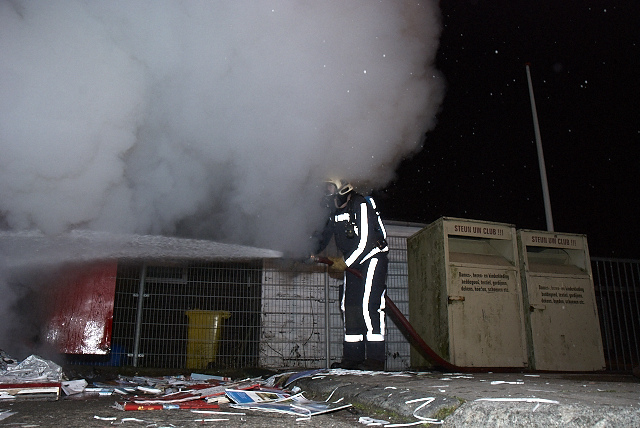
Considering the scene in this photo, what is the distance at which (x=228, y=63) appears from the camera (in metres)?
3.84

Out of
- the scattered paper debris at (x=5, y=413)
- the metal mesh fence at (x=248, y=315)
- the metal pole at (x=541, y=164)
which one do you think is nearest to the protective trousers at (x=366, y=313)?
the metal mesh fence at (x=248, y=315)

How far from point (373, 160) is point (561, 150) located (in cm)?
760

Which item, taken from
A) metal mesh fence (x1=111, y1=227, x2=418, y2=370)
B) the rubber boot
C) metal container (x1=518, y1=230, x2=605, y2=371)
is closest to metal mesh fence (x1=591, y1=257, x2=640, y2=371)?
metal container (x1=518, y1=230, x2=605, y2=371)

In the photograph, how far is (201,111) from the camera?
399 cm

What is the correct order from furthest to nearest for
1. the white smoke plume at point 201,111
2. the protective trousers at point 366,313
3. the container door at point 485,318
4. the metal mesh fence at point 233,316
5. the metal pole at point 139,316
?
the metal mesh fence at point 233,316 < the metal pole at point 139,316 < the container door at point 485,318 < the protective trousers at point 366,313 < the white smoke plume at point 201,111

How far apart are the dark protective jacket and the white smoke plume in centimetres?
47

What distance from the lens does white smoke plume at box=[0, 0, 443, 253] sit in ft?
9.90

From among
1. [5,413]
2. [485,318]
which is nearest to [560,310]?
[485,318]

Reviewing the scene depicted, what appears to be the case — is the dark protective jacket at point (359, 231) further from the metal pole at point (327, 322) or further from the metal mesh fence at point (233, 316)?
the metal pole at point (327, 322)

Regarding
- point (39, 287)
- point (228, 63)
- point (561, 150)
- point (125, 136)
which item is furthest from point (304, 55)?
point (561, 150)

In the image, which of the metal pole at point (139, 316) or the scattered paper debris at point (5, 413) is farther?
the metal pole at point (139, 316)

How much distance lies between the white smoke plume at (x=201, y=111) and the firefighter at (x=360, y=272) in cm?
43

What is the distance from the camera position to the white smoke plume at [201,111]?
9.90 ft

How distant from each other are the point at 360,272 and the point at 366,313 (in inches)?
17.9
